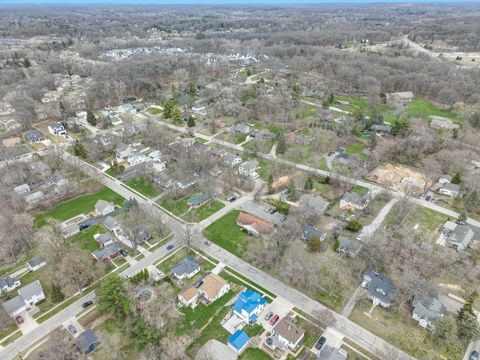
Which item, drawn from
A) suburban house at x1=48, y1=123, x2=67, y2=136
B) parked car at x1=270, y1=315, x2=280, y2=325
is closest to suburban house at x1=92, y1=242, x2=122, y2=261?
parked car at x1=270, y1=315, x2=280, y2=325

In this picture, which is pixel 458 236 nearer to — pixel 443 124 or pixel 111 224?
pixel 443 124

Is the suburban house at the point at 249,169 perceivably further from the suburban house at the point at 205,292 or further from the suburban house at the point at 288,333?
the suburban house at the point at 288,333

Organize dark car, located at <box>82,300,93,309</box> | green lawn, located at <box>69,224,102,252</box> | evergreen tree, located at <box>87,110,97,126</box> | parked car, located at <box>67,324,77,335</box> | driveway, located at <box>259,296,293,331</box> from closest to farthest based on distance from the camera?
parked car, located at <box>67,324,77,335</box>, driveway, located at <box>259,296,293,331</box>, dark car, located at <box>82,300,93,309</box>, green lawn, located at <box>69,224,102,252</box>, evergreen tree, located at <box>87,110,97,126</box>

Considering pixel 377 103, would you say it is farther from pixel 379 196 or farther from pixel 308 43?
pixel 308 43

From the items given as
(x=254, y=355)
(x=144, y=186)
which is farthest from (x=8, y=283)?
(x=254, y=355)

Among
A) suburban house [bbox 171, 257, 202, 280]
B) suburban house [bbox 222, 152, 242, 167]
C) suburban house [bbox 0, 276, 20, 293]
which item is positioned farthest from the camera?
suburban house [bbox 222, 152, 242, 167]

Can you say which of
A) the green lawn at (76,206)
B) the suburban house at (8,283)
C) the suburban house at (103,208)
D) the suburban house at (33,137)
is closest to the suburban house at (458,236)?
the suburban house at (103,208)

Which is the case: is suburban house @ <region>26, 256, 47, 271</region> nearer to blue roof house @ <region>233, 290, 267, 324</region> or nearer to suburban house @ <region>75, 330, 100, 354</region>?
suburban house @ <region>75, 330, 100, 354</region>
